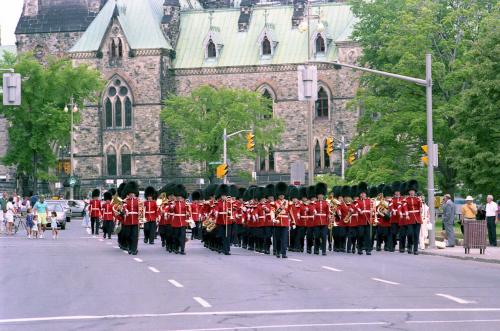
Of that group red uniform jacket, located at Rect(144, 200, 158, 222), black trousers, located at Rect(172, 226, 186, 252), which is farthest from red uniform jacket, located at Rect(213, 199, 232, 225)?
red uniform jacket, located at Rect(144, 200, 158, 222)

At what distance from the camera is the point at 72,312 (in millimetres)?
18953

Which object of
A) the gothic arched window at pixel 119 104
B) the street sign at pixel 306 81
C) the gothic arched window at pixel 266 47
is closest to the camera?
the street sign at pixel 306 81

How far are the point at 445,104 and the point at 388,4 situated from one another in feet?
40.4

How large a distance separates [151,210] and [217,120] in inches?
2077

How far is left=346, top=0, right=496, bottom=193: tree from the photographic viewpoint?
57.7m

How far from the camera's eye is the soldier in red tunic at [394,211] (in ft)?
124

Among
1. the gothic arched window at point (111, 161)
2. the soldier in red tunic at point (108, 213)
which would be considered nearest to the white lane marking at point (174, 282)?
the soldier in red tunic at point (108, 213)

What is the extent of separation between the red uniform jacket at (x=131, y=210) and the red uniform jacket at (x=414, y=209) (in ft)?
24.5

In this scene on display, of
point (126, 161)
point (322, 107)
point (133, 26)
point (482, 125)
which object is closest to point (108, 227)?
point (482, 125)

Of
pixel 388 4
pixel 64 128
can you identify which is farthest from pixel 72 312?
pixel 64 128

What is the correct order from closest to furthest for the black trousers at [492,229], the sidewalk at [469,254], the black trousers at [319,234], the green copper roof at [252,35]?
the sidewalk at [469,254] < the black trousers at [319,234] < the black trousers at [492,229] < the green copper roof at [252,35]

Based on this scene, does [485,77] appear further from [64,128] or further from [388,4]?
[64,128]

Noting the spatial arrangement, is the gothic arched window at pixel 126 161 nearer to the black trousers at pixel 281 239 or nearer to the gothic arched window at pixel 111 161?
the gothic arched window at pixel 111 161

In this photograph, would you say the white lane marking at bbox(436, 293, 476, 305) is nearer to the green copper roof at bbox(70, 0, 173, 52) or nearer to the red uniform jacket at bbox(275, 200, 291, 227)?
the red uniform jacket at bbox(275, 200, 291, 227)
